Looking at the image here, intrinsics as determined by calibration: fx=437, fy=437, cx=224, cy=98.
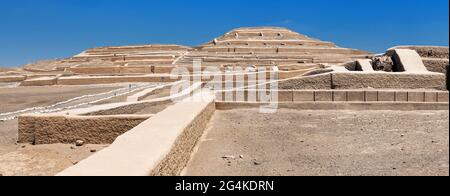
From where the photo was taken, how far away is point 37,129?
731cm

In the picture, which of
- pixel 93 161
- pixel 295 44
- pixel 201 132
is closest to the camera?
pixel 93 161

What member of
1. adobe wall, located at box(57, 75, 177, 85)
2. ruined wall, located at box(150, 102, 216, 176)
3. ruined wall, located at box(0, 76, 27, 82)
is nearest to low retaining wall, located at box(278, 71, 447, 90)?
ruined wall, located at box(150, 102, 216, 176)

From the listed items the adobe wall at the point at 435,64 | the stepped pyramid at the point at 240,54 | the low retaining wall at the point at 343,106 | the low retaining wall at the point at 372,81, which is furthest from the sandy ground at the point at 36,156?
the stepped pyramid at the point at 240,54

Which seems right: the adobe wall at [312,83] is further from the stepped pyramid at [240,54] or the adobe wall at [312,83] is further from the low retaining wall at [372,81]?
the stepped pyramid at [240,54]

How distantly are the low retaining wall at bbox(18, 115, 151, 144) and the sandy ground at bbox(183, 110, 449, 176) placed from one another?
4.86ft

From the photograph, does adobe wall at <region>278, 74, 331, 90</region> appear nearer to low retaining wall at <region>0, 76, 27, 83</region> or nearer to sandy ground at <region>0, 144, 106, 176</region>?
sandy ground at <region>0, 144, 106, 176</region>

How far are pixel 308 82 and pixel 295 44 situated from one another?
29.2 metres

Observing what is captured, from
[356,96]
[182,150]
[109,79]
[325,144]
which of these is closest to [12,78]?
[109,79]

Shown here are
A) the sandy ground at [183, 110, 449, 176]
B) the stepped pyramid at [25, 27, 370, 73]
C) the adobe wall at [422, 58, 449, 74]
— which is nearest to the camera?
the sandy ground at [183, 110, 449, 176]

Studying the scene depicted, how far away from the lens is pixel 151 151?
3.87 meters

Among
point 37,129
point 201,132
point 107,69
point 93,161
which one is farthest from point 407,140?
point 107,69

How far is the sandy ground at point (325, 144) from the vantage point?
445cm

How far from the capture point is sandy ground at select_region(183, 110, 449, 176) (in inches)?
175
